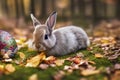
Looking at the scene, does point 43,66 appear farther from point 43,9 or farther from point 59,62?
point 43,9

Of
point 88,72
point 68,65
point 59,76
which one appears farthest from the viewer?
point 68,65

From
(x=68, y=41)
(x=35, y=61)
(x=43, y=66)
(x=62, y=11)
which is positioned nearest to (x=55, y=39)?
(x=68, y=41)

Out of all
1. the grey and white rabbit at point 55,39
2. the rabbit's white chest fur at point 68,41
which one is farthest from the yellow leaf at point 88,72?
the rabbit's white chest fur at point 68,41

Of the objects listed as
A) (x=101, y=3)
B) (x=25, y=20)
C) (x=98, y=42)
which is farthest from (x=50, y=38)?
(x=101, y=3)

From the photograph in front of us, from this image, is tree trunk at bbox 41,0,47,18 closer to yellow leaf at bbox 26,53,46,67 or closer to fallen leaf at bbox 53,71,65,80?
yellow leaf at bbox 26,53,46,67

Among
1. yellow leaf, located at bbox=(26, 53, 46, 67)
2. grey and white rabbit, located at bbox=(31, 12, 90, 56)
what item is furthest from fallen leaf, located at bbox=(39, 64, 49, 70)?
grey and white rabbit, located at bbox=(31, 12, 90, 56)

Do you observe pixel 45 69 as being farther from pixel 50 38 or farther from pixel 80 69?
pixel 50 38

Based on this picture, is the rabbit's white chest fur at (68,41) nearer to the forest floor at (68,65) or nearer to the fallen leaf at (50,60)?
the forest floor at (68,65)
